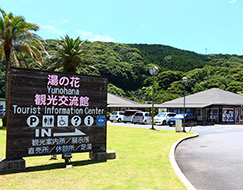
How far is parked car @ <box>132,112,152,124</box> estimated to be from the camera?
3347 cm

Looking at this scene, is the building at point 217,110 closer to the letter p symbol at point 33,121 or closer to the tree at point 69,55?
the tree at point 69,55

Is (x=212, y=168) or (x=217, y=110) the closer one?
(x=212, y=168)

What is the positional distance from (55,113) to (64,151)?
4.50 feet

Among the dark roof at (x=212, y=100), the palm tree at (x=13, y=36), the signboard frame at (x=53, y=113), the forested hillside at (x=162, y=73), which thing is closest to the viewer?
the signboard frame at (x=53, y=113)

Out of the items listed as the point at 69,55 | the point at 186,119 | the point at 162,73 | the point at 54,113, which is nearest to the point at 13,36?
the point at 69,55

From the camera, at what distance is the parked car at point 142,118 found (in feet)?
110

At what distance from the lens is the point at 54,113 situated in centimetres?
797

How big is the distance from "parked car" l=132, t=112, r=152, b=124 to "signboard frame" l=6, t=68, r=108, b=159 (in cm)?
2476

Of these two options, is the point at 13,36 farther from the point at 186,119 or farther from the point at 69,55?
the point at 186,119

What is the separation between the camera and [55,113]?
8.00 metres

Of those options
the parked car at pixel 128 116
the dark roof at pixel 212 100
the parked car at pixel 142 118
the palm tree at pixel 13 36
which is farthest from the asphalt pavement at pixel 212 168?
the dark roof at pixel 212 100

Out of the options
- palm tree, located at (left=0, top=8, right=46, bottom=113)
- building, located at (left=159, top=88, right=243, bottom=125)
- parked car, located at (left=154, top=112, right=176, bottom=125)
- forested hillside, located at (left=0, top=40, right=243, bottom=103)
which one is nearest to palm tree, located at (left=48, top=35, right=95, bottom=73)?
palm tree, located at (left=0, top=8, right=46, bottom=113)

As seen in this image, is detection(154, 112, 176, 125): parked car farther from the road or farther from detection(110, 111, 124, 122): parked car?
the road

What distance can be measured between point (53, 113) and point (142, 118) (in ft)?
86.3
